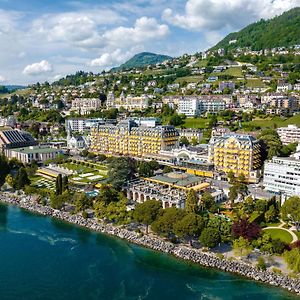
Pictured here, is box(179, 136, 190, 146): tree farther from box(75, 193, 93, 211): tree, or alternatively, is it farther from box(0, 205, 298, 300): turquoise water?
box(0, 205, 298, 300): turquoise water

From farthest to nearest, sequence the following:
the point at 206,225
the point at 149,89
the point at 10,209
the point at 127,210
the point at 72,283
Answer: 1. the point at 149,89
2. the point at 10,209
3. the point at 127,210
4. the point at 206,225
5. the point at 72,283

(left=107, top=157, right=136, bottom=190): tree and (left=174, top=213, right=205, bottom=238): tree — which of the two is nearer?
(left=174, top=213, right=205, bottom=238): tree

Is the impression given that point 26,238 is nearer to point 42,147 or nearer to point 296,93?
point 42,147

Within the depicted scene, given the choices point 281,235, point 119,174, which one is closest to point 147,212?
point 119,174

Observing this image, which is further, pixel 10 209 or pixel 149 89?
pixel 149 89

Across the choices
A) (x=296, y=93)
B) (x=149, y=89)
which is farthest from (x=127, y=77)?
(x=296, y=93)

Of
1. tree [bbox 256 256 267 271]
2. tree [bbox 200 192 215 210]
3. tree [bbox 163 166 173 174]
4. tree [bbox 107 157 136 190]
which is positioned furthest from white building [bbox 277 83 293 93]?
tree [bbox 256 256 267 271]

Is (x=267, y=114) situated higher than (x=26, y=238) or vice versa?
(x=267, y=114)
